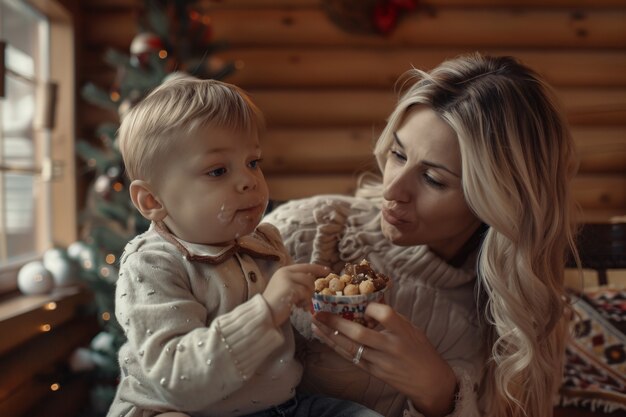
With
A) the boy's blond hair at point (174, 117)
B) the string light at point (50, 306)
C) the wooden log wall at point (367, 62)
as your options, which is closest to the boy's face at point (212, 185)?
the boy's blond hair at point (174, 117)

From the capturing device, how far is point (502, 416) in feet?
4.92

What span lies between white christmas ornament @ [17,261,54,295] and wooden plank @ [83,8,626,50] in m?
1.70

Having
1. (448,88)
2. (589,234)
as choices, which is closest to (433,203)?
(448,88)

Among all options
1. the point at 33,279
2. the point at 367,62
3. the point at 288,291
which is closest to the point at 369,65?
the point at 367,62

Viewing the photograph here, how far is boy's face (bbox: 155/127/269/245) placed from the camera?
3.30ft

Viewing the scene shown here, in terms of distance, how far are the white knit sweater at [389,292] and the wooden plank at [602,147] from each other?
8.70 ft

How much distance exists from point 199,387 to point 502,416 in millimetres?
901

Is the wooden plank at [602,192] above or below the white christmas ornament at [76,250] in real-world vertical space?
above

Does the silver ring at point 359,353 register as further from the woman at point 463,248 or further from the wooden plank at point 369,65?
the wooden plank at point 369,65

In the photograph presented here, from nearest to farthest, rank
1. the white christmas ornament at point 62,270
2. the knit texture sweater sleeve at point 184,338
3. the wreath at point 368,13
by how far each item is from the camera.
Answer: the knit texture sweater sleeve at point 184,338 → the white christmas ornament at point 62,270 → the wreath at point 368,13

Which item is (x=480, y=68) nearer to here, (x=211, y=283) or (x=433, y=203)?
(x=433, y=203)

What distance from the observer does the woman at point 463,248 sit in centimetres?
130

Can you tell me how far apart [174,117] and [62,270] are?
2.20 meters

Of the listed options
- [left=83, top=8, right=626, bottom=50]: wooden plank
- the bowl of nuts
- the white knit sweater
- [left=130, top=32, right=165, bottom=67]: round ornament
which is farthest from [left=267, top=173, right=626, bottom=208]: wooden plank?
the bowl of nuts
